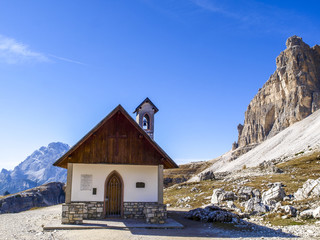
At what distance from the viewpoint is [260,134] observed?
5896 inches

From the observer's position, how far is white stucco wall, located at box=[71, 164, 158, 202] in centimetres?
1878

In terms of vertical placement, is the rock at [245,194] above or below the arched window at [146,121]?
below

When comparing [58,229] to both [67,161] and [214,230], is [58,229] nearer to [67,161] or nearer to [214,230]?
[67,161]

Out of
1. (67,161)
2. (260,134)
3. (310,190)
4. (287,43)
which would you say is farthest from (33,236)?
(287,43)

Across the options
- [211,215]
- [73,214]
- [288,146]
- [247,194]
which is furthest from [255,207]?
[288,146]

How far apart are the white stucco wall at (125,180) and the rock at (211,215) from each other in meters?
3.02

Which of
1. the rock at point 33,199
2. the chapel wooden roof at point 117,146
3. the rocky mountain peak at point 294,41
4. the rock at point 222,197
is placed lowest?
the rock at point 33,199

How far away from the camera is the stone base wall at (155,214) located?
17.3 metres

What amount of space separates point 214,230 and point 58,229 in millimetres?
8095

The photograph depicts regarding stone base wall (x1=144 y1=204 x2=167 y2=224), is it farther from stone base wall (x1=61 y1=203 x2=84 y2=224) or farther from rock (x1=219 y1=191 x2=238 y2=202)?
rock (x1=219 y1=191 x2=238 y2=202)

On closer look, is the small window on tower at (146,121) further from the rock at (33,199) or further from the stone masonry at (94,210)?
the rock at (33,199)

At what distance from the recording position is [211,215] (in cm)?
1917

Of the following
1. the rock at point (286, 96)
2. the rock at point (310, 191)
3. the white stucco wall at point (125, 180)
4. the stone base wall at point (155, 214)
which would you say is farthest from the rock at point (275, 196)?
the rock at point (286, 96)

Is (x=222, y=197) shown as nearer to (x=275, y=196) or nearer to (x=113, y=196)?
(x=275, y=196)
